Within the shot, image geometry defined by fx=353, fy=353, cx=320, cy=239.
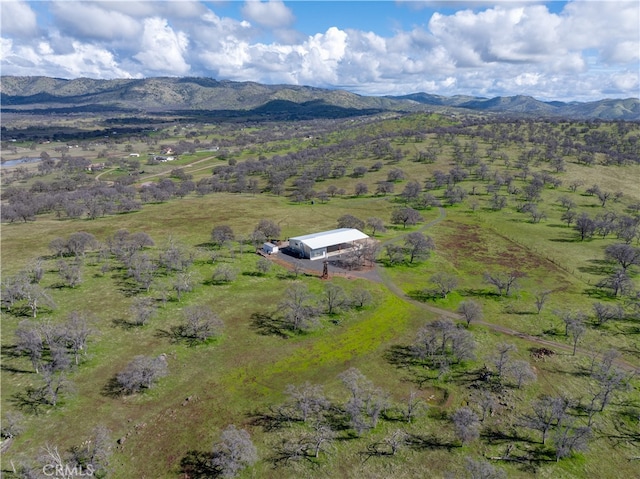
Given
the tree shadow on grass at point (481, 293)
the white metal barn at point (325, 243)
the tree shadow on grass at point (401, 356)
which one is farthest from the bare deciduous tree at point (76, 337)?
the tree shadow on grass at point (481, 293)

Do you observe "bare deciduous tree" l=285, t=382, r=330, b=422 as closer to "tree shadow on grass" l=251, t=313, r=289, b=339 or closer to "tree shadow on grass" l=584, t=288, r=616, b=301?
"tree shadow on grass" l=251, t=313, r=289, b=339

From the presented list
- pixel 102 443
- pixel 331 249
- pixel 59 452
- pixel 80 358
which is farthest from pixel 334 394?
pixel 331 249

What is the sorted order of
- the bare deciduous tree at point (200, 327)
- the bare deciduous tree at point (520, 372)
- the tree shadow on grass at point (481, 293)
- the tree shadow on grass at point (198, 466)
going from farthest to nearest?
the tree shadow on grass at point (481, 293), the bare deciduous tree at point (200, 327), the bare deciduous tree at point (520, 372), the tree shadow on grass at point (198, 466)

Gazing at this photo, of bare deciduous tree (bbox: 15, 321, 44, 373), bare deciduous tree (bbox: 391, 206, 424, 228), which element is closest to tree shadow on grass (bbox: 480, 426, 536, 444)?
bare deciduous tree (bbox: 15, 321, 44, 373)

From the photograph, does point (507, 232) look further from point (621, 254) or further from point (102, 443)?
point (102, 443)

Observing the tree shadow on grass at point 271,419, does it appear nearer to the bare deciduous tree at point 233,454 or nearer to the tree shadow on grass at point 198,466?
the bare deciduous tree at point 233,454

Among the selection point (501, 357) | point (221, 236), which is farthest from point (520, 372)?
point (221, 236)

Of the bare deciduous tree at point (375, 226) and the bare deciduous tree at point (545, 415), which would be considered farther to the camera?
the bare deciduous tree at point (375, 226)
